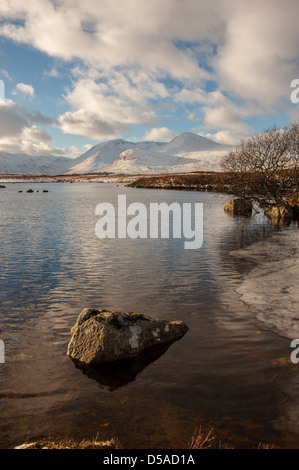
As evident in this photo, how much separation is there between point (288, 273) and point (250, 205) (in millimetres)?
26628

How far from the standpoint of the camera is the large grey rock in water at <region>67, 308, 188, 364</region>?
23.3 feet

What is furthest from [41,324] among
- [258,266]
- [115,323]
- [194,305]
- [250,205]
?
[250,205]

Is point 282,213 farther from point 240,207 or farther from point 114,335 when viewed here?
point 114,335

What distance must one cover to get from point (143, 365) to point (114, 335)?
1008 millimetres

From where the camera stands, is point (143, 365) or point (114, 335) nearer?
point (143, 365)

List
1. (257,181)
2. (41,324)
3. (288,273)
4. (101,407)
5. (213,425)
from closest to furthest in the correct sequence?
(213,425) → (101,407) → (41,324) → (288,273) → (257,181)

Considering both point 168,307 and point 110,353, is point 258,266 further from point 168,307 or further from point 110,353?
point 110,353

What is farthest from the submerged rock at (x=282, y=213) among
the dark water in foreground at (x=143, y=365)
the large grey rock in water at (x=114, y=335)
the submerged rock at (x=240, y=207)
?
the large grey rock in water at (x=114, y=335)

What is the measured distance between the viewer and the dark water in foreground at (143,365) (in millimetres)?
5125

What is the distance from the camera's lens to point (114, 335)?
7336 mm

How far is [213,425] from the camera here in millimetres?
5133

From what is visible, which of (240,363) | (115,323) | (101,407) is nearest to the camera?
(101,407)

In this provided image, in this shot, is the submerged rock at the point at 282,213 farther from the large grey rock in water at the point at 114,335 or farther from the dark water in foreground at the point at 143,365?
the large grey rock in water at the point at 114,335

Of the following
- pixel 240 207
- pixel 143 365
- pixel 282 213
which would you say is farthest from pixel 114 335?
pixel 240 207
